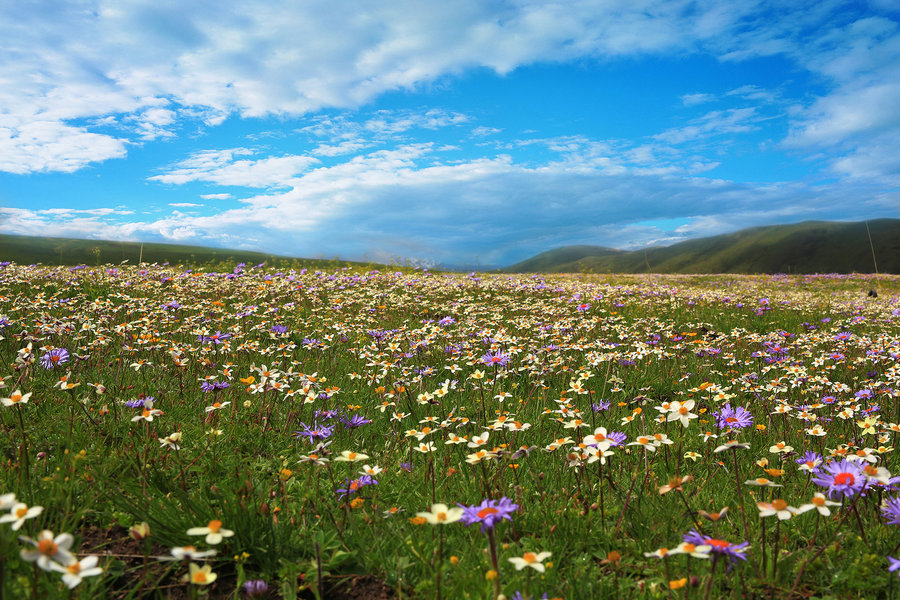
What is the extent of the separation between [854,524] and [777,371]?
540cm

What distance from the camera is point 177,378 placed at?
565cm

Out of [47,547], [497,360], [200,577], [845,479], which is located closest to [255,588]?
[200,577]

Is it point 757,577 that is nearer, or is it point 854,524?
point 757,577

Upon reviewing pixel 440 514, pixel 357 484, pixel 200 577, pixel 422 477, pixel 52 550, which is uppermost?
pixel 52 550

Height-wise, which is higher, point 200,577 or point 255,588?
point 200,577

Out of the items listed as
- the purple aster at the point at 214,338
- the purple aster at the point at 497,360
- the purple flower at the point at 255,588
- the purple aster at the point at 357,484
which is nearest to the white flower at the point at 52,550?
the purple flower at the point at 255,588

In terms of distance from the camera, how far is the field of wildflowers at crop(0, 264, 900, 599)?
2385mm

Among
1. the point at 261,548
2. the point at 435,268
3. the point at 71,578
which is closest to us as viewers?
the point at 71,578

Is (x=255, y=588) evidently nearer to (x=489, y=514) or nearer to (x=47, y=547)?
(x=47, y=547)

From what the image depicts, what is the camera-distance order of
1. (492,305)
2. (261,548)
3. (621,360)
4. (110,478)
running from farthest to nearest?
(492,305), (621,360), (110,478), (261,548)

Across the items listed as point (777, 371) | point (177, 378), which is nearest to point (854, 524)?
point (777, 371)

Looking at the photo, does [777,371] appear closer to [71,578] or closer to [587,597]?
[587,597]

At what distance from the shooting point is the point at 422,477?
3.63 metres

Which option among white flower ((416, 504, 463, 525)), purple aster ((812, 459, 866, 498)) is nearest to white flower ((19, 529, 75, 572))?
white flower ((416, 504, 463, 525))
